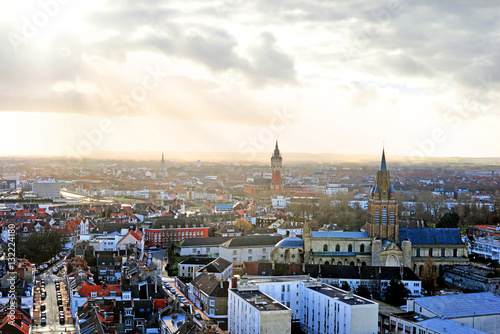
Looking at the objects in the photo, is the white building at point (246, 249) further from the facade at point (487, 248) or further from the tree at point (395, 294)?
the facade at point (487, 248)

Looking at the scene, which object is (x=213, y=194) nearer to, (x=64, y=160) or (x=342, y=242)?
(x=342, y=242)

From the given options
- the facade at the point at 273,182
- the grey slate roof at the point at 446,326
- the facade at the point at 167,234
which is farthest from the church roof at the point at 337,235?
the facade at the point at 273,182

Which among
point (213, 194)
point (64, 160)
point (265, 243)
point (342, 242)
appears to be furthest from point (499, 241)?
point (64, 160)

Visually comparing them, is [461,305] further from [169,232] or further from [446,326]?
[169,232]

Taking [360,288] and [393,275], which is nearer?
[360,288]

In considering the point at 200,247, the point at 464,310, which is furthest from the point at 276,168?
the point at 464,310
